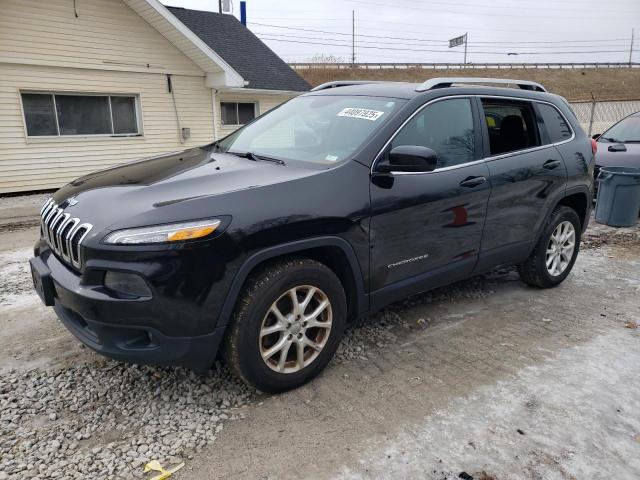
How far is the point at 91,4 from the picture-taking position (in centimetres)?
1120

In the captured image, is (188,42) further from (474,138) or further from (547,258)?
(547,258)

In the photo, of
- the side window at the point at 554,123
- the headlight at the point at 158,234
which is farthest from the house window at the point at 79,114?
the side window at the point at 554,123

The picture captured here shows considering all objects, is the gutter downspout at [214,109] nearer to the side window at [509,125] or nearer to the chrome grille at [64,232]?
the side window at [509,125]

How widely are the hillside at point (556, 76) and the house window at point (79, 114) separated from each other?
32.8 metres

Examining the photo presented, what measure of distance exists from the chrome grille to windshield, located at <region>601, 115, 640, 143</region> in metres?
9.15

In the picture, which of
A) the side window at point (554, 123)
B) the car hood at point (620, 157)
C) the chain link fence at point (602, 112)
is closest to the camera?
the side window at point (554, 123)

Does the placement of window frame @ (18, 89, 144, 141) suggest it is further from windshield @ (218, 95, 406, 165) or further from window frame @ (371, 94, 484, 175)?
window frame @ (371, 94, 484, 175)

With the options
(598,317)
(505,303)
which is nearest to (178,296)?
(505,303)

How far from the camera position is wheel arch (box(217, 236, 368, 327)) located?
2607 mm

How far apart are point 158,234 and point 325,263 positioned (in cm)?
108

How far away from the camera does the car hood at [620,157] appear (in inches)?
319

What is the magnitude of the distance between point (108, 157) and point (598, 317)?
11.4 m

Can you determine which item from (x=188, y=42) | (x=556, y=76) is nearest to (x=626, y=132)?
(x=188, y=42)

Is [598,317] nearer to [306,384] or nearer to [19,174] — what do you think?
[306,384]
